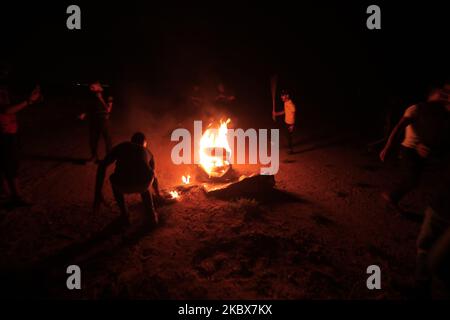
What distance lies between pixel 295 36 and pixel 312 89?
392 cm

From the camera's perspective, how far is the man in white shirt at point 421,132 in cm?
477

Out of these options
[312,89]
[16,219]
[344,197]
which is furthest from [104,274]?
[312,89]

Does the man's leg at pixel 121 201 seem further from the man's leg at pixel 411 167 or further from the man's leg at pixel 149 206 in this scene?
the man's leg at pixel 411 167

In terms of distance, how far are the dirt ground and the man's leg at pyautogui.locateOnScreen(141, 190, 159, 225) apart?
0.18 meters

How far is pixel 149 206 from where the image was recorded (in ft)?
17.4

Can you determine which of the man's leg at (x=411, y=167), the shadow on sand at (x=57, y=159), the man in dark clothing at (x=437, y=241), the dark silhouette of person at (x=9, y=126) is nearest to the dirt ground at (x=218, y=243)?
the man in dark clothing at (x=437, y=241)

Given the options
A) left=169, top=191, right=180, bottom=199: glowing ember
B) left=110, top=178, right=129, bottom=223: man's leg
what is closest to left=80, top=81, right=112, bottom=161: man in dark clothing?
left=169, top=191, right=180, bottom=199: glowing ember

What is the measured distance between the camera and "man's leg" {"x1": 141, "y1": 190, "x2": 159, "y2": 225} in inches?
204

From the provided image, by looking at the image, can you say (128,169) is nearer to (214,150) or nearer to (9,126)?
(9,126)

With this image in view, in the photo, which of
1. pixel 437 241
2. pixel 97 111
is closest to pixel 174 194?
pixel 97 111

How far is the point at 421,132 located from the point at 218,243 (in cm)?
382

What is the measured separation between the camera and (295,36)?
808 inches
